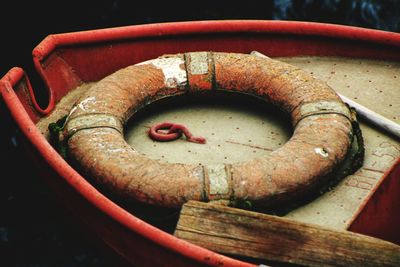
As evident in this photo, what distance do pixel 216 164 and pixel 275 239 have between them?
0.50 metres

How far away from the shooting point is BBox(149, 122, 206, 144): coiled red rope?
115 inches

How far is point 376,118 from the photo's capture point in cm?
303

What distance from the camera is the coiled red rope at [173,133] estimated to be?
115 inches

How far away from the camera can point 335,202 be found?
2.61 m

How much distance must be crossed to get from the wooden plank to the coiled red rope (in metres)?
0.65

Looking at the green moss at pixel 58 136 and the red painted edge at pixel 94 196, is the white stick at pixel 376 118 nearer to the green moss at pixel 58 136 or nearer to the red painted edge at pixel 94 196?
the red painted edge at pixel 94 196

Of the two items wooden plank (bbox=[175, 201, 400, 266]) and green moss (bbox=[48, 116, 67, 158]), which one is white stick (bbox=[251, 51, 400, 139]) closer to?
wooden plank (bbox=[175, 201, 400, 266])

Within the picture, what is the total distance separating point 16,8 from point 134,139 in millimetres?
3154

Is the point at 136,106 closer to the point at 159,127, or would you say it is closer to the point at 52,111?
the point at 159,127

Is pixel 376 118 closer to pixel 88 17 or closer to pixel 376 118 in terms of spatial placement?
pixel 376 118

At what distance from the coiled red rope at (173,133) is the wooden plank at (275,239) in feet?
2.12

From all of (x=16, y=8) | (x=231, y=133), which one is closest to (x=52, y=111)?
(x=231, y=133)


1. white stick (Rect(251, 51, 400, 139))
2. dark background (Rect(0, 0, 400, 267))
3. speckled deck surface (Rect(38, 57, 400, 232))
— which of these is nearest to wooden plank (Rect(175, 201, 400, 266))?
speckled deck surface (Rect(38, 57, 400, 232))

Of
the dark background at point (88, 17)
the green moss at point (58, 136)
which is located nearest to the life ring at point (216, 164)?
the green moss at point (58, 136)
